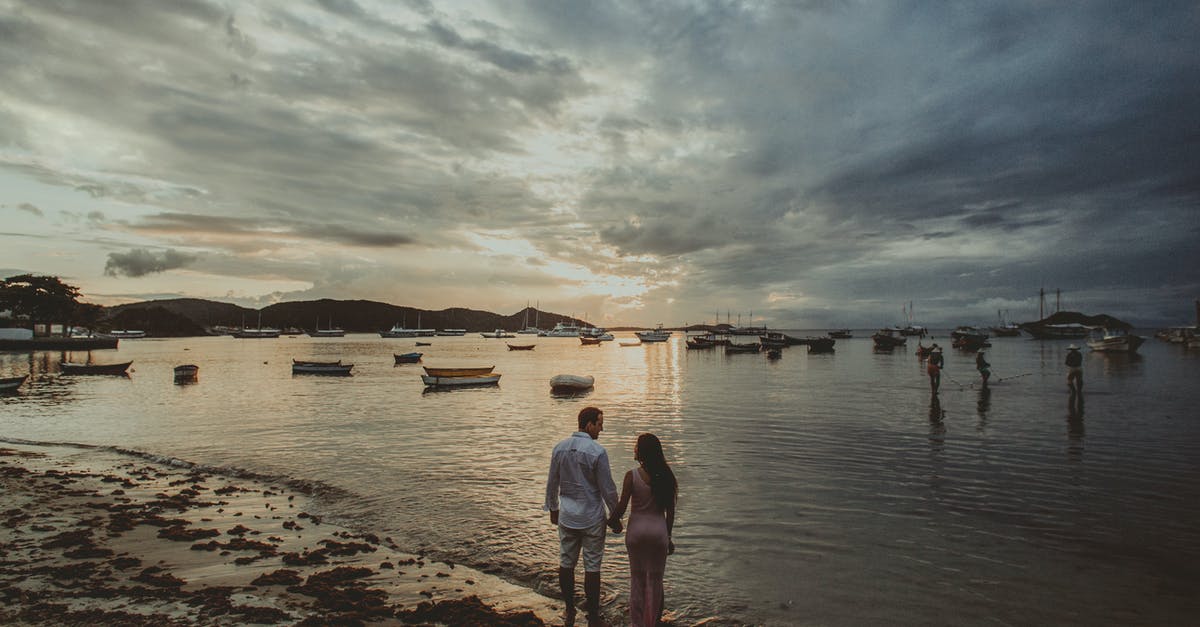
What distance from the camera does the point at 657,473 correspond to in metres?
6.15

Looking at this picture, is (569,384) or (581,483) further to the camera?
(569,384)

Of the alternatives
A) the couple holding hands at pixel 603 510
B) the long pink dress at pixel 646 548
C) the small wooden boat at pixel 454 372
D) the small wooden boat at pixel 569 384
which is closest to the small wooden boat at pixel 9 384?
the small wooden boat at pixel 454 372

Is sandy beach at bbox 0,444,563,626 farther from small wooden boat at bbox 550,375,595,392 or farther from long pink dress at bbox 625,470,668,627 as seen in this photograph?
small wooden boat at bbox 550,375,595,392

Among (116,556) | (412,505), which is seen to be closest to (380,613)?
(116,556)

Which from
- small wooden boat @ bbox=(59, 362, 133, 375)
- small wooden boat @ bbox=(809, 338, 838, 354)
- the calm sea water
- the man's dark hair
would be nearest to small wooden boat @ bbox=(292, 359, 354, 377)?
small wooden boat @ bbox=(59, 362, 133, 375)

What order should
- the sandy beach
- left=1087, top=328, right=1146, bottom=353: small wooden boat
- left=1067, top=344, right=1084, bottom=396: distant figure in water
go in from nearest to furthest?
the sandy beach → left=1067, top=344, right=1084, bottom=396: distant figure in water → left=1087, top=328, right=1146, bottom=353: small wooden boat

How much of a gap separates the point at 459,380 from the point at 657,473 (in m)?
41.2

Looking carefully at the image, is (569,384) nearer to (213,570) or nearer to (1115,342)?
(213,570)

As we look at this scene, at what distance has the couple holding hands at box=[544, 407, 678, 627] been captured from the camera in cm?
616

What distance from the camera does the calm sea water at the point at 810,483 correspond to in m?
9.31

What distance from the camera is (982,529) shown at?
12.1 metres

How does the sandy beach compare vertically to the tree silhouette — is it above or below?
below

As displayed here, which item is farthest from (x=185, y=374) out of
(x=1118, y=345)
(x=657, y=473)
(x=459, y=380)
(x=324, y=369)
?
(x=1118, y=345)

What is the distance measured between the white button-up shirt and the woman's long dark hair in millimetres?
774
